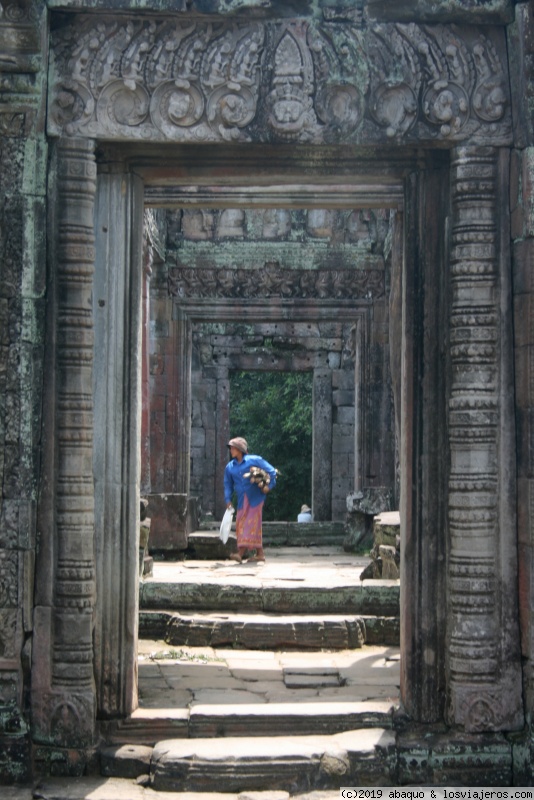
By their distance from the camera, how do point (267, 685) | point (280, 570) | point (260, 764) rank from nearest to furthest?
point (260, 764)
point (267, 685)
point (280, 570)

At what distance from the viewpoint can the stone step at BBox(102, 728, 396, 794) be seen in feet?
14.8

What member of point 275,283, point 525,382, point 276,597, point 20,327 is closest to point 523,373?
point 525,382

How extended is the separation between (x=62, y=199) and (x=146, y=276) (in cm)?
661

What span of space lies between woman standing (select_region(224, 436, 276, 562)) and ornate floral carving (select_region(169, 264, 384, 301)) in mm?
2238

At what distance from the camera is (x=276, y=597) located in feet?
25.2

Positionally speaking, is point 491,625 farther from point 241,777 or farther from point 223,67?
point 223,67

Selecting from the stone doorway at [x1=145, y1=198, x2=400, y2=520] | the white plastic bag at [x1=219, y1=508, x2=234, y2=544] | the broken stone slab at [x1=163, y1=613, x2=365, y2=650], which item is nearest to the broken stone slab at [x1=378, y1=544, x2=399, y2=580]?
the broken stone slab at [x1=163, y1=613, x2=365, y2=650]

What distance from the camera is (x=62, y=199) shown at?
4.74 meters

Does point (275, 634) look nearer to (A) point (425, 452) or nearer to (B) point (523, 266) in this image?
(A) point (425, 452)

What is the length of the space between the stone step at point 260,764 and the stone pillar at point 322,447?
1161 centimetres

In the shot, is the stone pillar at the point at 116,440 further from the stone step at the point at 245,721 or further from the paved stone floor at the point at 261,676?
the paved stone floor at the point at 261,676

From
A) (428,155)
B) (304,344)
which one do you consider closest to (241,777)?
(428,155)

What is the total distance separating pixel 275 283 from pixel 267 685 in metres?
6.77

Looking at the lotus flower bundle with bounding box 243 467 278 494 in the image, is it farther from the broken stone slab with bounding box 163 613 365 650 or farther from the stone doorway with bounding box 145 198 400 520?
the broken stone slab with bounding box 163 613 365 650
